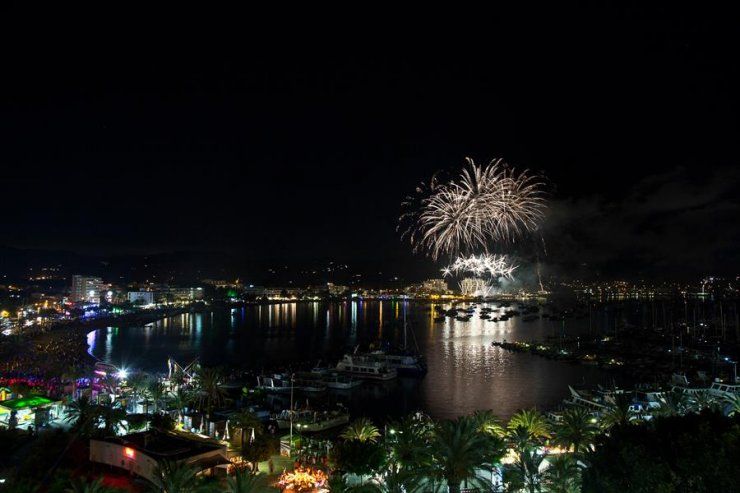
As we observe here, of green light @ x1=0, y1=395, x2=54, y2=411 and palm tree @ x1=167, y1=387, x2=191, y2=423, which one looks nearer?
green light @ x1=0, y1=395, x2=54, y2=411

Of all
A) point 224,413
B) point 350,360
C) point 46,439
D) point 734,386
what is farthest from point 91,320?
point 734,386

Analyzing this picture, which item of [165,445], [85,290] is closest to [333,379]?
[165,445]

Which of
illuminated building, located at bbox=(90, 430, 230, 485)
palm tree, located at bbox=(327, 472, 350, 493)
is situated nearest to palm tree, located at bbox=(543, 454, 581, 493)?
palm tree, located at bbox=(327, 472, 350, 493)

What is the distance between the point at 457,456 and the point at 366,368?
2424 centimetres

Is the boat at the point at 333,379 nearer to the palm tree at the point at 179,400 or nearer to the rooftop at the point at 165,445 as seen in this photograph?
the palm tree at the point at 179,400

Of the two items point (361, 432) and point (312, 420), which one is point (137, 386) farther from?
point (361, 432)

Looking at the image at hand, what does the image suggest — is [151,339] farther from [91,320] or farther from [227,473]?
[227,473]

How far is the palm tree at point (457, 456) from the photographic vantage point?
9.20m

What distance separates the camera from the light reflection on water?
26.8 metres

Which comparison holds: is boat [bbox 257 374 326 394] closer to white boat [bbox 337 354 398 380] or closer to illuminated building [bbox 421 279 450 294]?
white boat [bbox 337 354 398 380]

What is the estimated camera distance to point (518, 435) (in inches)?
470

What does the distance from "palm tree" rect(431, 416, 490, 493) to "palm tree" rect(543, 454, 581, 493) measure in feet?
3.53

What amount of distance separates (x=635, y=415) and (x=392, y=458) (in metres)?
9.45

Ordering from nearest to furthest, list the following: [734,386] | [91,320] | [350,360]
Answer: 1. [734,386]
2. [350,360]
3. [91,320]
